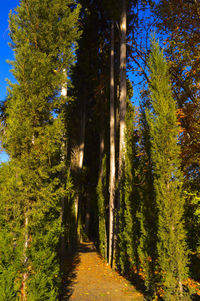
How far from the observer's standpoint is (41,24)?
5469 mm

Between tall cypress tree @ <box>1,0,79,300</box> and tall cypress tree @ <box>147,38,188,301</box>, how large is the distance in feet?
8.22

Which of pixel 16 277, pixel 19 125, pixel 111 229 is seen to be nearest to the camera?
pixel 16 277

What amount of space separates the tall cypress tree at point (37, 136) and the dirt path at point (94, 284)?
172cm

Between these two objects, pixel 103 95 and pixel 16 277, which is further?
pixel 103 95

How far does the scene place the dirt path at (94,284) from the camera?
594 cm

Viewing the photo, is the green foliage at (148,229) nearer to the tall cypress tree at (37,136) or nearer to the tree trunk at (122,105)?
the tree trunk at (122,105)

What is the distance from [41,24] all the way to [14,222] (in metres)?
5.02

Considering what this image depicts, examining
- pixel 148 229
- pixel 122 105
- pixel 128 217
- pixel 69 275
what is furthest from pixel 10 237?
pixel 122 105

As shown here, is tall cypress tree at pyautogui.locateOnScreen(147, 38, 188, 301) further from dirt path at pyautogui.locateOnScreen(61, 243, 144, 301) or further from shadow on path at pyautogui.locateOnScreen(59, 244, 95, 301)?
shadow on path at pyautogui.locateOnScreen(59, 244, 95, 301)

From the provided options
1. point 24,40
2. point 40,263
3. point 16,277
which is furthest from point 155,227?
point 24,40

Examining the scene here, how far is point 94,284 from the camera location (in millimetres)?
7137

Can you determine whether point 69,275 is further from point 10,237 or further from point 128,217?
point 10,237

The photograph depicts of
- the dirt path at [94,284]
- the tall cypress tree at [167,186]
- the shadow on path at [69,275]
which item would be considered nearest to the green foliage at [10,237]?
the shadow on path at [69,275]

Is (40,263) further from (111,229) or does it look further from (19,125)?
(111,229)
